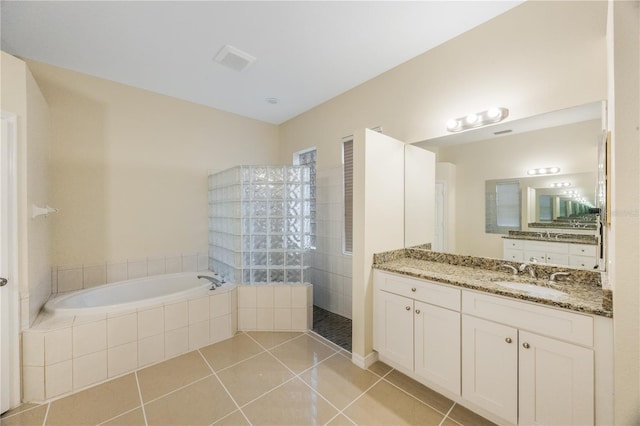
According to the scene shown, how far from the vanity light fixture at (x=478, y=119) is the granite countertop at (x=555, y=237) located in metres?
0.85

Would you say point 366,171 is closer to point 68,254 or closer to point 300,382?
point 300,382

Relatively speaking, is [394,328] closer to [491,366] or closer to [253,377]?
[491,366]

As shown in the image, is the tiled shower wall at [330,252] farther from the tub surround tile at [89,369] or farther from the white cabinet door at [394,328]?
the tub surround tile at [89,369]

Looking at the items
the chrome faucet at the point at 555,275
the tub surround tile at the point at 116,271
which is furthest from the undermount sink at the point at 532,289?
the tub surround tile at the point at 116,271

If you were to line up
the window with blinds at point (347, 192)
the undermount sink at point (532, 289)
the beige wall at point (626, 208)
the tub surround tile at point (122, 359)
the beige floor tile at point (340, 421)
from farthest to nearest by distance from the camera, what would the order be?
the window with blinds at point (347, 192) < the tub surround tile at point (122, 359) < the beige floor tile at point (340, 421) < the undermount sink at point (532, 289) < the beige wall at point (626, 208)

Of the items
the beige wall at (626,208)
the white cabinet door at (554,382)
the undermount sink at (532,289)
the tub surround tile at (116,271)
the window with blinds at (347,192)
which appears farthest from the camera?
the window with blinds at (347,192)

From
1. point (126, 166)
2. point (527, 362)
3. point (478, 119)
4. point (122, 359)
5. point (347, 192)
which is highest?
point (478, 119)

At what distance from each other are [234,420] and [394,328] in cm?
123

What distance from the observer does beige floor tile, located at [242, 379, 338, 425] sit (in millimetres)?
1540

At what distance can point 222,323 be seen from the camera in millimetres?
2506

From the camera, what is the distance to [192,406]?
1.66 metres

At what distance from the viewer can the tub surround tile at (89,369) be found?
1.81 meters

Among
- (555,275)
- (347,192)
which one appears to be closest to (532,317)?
(555,275)

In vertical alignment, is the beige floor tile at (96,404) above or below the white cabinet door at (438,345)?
below
